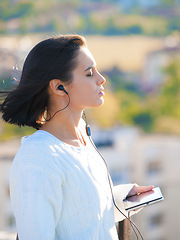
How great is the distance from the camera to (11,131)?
56.3 feet

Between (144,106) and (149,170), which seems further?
(144,106)

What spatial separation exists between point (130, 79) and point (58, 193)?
22.1 meters

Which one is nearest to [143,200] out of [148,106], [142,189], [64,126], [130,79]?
[142,189]

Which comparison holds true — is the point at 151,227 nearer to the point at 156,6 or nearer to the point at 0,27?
the point at 0,27

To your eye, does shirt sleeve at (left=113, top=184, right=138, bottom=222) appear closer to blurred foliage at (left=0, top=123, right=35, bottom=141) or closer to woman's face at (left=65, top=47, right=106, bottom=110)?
woman's face at (left=65, top=47, right=106, bottom=110)

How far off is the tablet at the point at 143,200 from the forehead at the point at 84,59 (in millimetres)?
195

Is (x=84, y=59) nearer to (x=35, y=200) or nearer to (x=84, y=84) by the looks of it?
(x=84, y=84)

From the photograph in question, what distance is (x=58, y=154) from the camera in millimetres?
565

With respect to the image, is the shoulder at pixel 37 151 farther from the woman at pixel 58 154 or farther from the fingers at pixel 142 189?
the fingers at pixel 142 189

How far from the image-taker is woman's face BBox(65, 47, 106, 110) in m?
0.60

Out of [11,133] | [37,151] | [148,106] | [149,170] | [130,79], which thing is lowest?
[149,170]

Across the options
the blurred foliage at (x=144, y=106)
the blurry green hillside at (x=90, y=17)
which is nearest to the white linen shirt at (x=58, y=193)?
the blurred foliage at (x=144, y=106)

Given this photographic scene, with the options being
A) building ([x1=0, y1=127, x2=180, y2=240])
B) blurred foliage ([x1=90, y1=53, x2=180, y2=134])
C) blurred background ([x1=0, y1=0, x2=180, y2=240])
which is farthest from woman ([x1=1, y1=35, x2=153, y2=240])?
blurred foliage ([x1=90, y1=53, x2=180, y2=134])

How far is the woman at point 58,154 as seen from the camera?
0.53 meters
